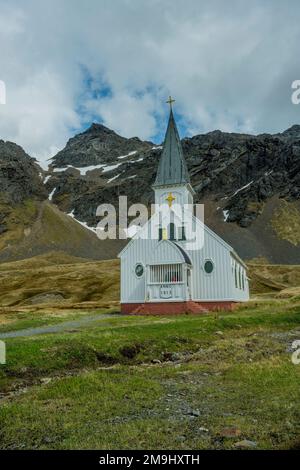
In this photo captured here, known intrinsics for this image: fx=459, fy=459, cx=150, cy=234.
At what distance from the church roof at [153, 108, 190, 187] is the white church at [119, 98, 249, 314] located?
220cm

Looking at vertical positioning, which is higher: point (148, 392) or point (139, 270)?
point (139, 270)

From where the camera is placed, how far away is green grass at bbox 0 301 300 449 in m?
8.71

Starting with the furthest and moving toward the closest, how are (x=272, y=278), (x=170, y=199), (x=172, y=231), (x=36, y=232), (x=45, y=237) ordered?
(x=36, y=232) < (x=45, y=237) < (x=272, y=278) < (x=170, y=199) < (x=172, y=231)

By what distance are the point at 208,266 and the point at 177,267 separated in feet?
10.1

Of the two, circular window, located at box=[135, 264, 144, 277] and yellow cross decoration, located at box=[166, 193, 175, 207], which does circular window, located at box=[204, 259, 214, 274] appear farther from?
yellow cross decoration, located at box=[166, 193, 175, 207]

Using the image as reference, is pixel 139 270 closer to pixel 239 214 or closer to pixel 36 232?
pixel 239 214

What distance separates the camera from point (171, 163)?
156 ft

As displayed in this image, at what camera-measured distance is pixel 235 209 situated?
16675 centimetres

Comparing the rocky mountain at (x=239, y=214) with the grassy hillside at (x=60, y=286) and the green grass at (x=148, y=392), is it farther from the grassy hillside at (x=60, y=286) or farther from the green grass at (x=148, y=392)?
the green grass at (x=148, y=392)

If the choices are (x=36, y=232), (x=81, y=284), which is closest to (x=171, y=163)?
(x=81, y=284)

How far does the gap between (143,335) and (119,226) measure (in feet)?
571

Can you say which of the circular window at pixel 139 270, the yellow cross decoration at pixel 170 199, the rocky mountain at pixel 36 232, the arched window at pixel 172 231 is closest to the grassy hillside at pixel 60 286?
the circular window at pixel 139 270
